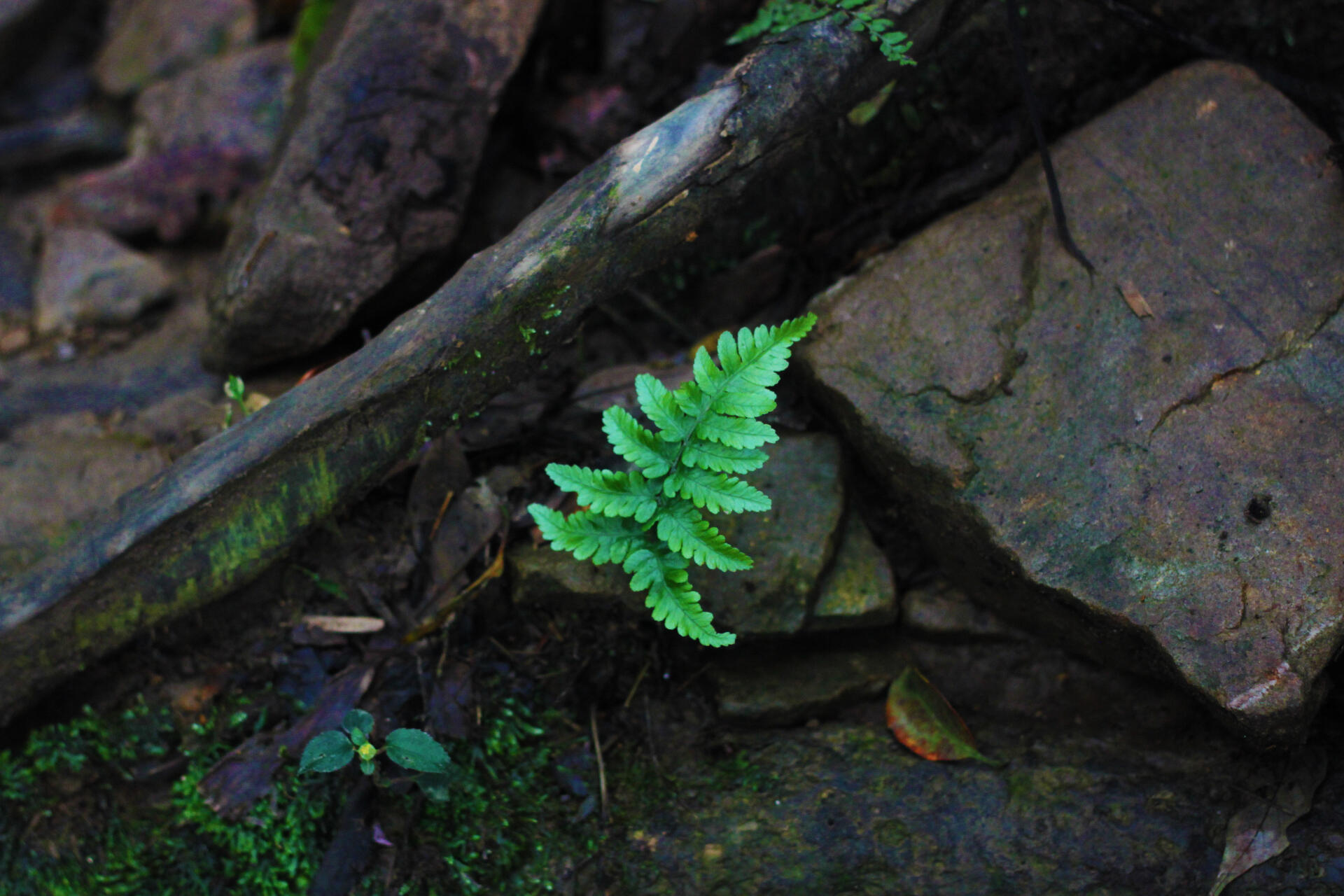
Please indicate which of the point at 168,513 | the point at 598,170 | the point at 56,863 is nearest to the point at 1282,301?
the point at 598,170

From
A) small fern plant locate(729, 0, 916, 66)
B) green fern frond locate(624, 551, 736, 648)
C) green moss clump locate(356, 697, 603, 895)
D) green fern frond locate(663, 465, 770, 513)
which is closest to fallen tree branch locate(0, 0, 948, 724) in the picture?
small fern plant locate(729, 0, 916, 66)

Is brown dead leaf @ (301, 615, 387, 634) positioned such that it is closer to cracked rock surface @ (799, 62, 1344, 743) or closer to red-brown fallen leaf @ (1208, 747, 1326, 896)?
cracked rock surface @ (799, 62, 1344, 743)

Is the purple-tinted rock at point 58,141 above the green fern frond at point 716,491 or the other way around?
above

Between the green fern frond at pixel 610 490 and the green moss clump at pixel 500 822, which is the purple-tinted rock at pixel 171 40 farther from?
the green moss clump at pixel 500 822

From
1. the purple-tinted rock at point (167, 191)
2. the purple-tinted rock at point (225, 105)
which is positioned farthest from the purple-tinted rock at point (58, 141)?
the purple-tinted rock at point (167, 191)

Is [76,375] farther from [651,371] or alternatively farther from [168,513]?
[651,371]

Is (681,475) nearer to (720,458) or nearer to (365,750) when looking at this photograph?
(720,458)

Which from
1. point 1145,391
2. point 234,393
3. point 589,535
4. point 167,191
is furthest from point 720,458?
point 167,191
